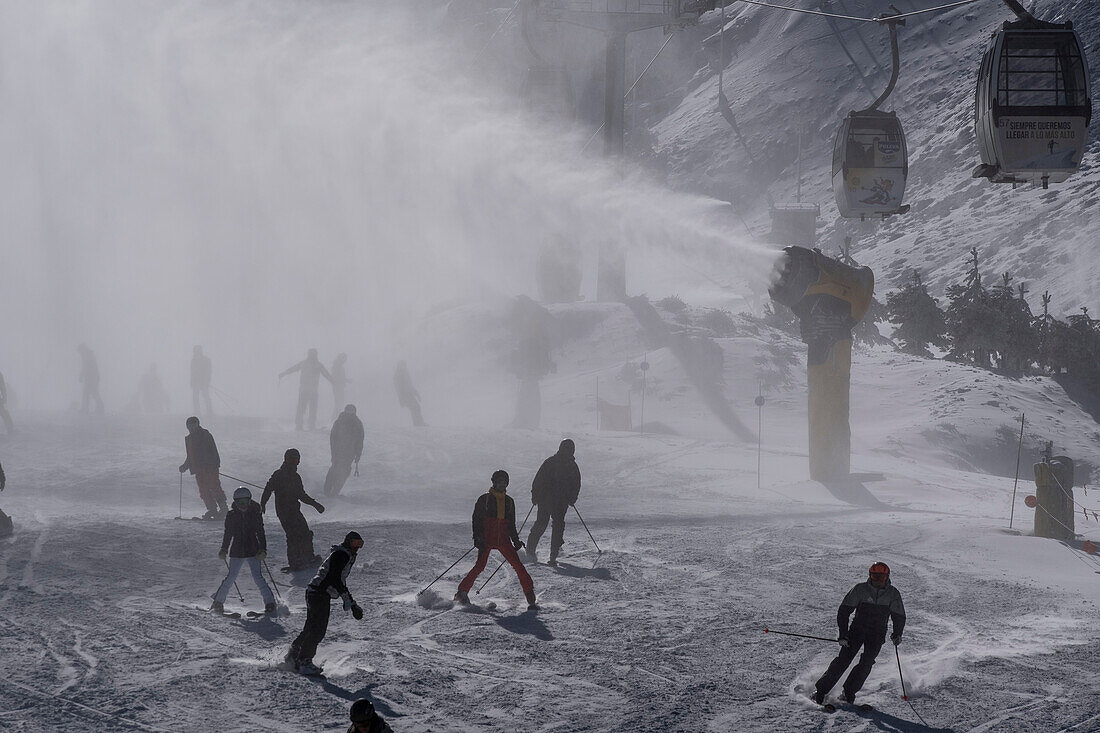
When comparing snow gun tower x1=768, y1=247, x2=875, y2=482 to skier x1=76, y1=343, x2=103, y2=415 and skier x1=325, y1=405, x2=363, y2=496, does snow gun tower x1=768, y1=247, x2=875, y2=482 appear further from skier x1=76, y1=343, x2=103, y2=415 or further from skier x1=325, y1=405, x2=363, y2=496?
skier x1=76, y1=343, x2=103, y2=415

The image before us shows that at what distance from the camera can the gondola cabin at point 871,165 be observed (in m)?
16.3

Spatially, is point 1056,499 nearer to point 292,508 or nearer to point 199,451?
point 292,508

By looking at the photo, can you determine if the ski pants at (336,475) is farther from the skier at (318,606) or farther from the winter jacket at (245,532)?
the skier at (318,606)

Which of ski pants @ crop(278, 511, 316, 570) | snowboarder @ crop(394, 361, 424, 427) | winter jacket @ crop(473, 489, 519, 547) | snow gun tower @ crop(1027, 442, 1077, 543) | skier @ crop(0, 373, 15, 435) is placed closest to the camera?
winter jacket @ crop(473, 489, 519, 547)

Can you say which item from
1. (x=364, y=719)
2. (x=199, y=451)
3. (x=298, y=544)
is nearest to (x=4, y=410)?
(x=199, y=451)

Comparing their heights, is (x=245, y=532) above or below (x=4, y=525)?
above

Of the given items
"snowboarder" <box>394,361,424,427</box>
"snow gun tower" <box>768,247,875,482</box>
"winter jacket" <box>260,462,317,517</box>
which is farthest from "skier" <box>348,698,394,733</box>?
"snowboarder" <box>394,361,424,427</box>

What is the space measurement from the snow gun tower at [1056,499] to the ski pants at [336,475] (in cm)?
1294

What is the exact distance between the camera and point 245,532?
10.4 metres

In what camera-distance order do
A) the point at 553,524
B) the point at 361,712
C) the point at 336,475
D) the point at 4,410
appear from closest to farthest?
the point at 361,712, the point at 553,524, the point at 336,475, the point at 4,410

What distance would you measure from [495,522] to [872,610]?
4.46m

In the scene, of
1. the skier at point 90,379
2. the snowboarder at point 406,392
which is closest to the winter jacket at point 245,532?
the snowboarder at point 406,392

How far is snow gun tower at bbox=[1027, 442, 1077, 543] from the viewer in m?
16.1

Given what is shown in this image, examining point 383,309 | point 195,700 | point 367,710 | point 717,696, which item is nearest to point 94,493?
point 195,700
